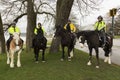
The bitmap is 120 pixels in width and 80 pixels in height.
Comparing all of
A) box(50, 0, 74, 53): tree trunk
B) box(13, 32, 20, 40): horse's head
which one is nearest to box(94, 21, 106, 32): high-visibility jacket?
box(50, 0, 74, 53): tree trunk

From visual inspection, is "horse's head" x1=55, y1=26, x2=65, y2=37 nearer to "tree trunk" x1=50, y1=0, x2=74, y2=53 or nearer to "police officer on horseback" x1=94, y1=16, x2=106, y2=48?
"police officer on horseback" x1=94, y1=16, x2=106, y2=48

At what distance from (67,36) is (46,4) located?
17.6m

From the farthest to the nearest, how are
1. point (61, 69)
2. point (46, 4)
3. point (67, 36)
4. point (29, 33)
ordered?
point (46, 4), point (29, 33), point (67, 36), point (61, 69)

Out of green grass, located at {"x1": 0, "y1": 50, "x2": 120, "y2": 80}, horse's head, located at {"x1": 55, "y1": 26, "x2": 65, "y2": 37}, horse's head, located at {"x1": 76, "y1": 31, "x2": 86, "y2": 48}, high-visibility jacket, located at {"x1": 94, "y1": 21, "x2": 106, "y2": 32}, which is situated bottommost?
green grass, located at {"x1": 0, "y1": 50, "x2": 120, "y2": 80}

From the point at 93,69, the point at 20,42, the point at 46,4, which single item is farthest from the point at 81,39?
the point at 46,4

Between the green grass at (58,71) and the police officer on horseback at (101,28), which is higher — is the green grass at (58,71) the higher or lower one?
the lower one

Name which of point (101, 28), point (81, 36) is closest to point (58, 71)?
point (81, 36)

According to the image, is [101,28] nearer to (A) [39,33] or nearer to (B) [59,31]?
(B) [59,31]

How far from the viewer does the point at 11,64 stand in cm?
1756

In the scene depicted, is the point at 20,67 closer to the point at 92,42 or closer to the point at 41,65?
the point at 41,65

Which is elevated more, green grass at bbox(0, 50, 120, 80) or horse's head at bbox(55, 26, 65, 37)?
horse's head at bbox(55, 26, 65, 37)

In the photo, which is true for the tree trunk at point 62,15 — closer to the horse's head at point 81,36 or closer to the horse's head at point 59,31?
the horse's head at point 59,31

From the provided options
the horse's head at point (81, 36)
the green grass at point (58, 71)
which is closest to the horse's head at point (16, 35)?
the green grass at point (58, 71)

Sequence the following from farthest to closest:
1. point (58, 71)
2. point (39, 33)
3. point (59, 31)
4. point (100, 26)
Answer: point (59, 31)
point (100, 26)
point (39, 33)
point (58, 71)
